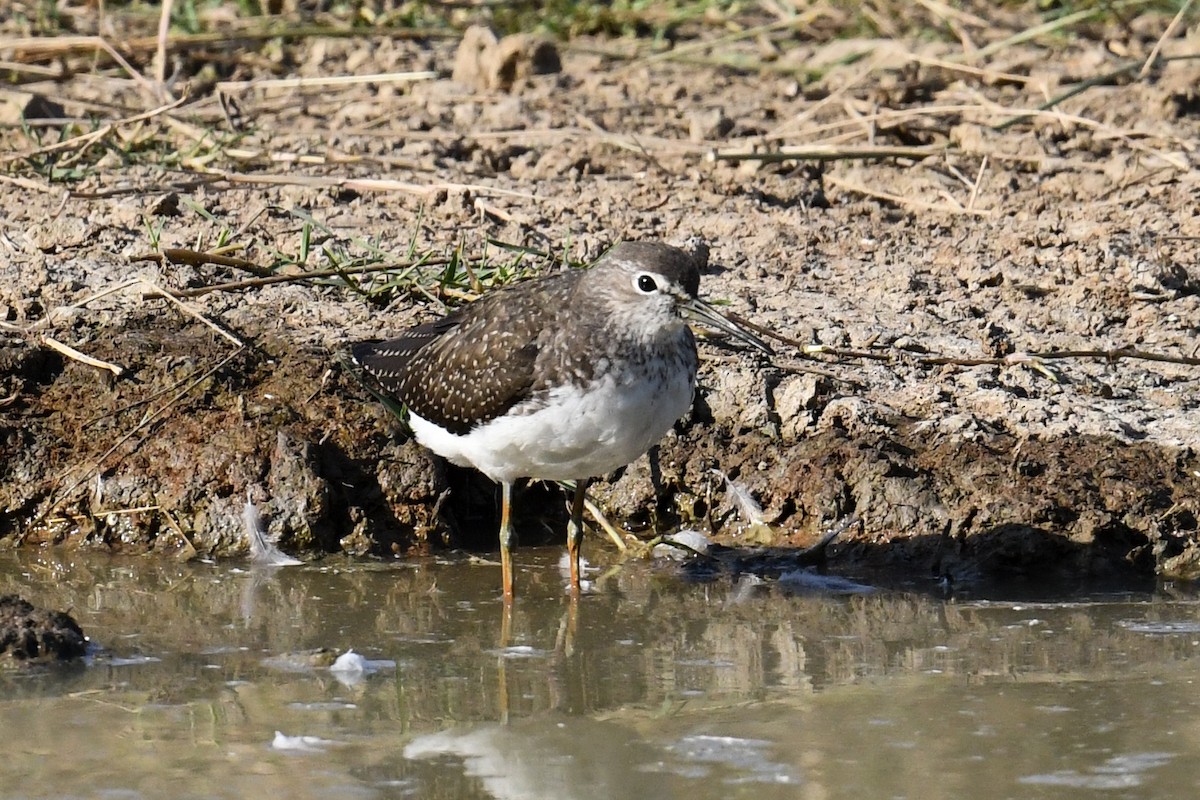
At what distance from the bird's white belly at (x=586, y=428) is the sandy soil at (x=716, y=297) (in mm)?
963

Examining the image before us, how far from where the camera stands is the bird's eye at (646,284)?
20.0 feet

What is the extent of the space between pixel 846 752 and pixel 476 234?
14.3 feet

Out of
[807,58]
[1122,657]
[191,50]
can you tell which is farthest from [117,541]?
[807,58]

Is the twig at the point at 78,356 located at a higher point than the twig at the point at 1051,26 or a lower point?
lower

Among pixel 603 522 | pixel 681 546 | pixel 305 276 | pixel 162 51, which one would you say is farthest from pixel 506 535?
pixel 162 51

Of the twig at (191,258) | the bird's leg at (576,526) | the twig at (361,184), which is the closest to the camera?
the bird's leg at (576,526)

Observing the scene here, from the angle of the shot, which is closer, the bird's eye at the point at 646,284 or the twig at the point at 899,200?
the bird's eye at the point at 646,284

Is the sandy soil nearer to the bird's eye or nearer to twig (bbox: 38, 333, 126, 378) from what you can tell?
→ twig (bbox: 38, 333, 126, 378)

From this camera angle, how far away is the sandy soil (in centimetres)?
683

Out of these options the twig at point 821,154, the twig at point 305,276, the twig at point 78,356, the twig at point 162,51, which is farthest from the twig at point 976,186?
the twig at point 162,51

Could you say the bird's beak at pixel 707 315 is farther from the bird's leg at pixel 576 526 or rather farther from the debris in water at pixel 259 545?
the debris in water at pixel 259 545

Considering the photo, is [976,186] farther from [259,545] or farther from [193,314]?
[259,545]

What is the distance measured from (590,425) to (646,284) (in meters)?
0.59

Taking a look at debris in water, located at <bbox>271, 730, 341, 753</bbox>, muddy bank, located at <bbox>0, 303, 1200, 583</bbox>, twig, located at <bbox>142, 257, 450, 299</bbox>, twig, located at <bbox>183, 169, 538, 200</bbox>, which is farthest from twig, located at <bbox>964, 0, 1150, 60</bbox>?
debris in water, located at <bbox>271, 730, 341, 753</bbox>
